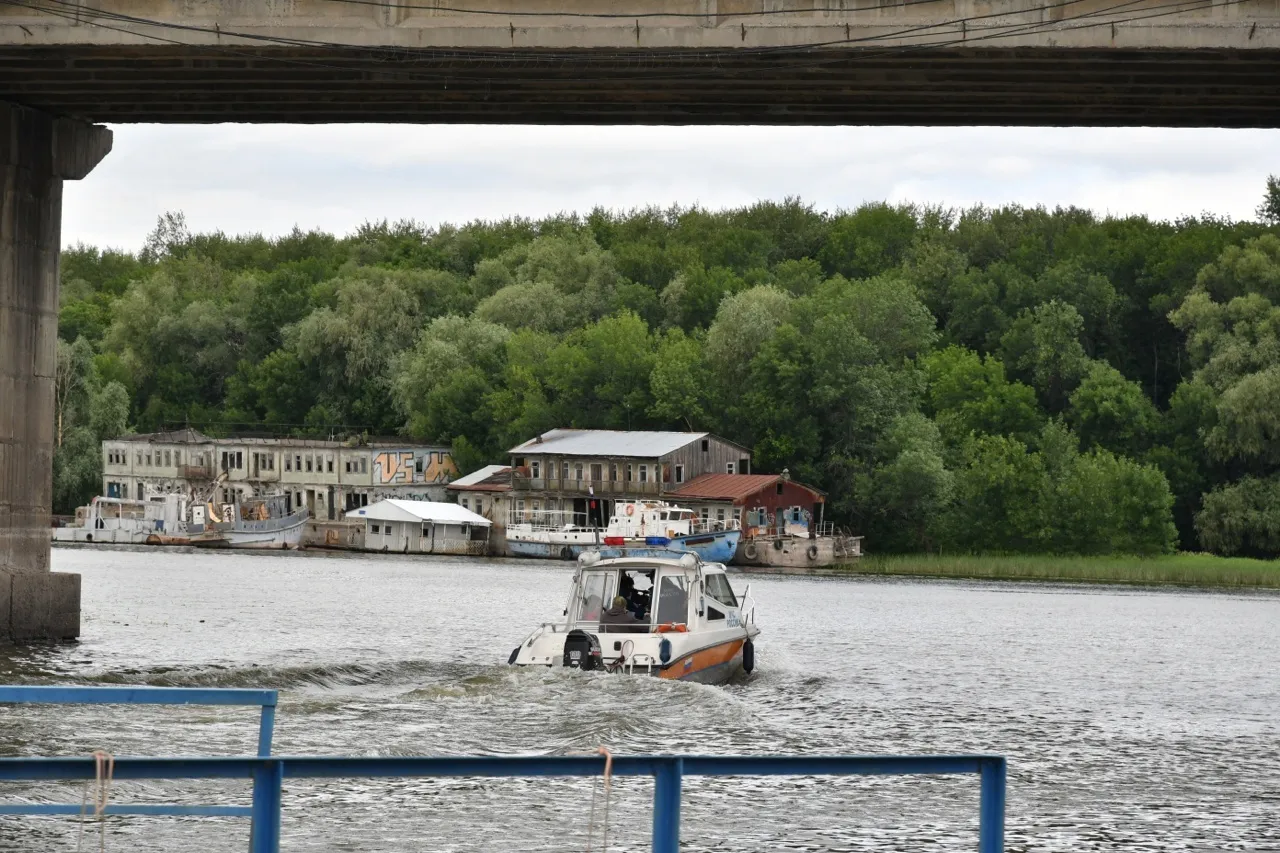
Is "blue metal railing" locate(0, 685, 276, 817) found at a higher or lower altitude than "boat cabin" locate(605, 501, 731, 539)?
lower

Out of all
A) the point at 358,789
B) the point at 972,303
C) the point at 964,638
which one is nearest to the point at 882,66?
the point at 358,789

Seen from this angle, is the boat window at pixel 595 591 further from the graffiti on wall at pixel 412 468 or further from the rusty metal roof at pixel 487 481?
the graffiti on wall at pixel 412 468

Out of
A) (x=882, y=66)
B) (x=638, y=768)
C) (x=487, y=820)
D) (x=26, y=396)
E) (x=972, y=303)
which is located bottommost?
(x=487, y=820)

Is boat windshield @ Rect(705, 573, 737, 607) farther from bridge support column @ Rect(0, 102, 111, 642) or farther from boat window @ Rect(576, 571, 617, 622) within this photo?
bridge support column @ Rect(0, 102, 111, 642)

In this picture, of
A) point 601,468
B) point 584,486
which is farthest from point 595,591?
point 584,486

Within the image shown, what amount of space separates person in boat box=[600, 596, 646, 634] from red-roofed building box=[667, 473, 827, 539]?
2523 inches

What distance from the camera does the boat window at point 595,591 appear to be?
114 ft

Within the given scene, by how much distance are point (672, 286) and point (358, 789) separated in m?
104

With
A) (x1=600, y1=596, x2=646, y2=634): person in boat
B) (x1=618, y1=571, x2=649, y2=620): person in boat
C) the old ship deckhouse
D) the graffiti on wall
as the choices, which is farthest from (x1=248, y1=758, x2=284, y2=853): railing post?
the graffiti on wall

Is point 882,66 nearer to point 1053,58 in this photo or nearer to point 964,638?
point 1053,58

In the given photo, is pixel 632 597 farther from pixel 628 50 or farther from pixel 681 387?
pixel 681 387

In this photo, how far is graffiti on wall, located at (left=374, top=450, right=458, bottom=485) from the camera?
11500 centimetres

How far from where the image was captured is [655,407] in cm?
10906

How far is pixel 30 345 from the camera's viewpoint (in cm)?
3425
